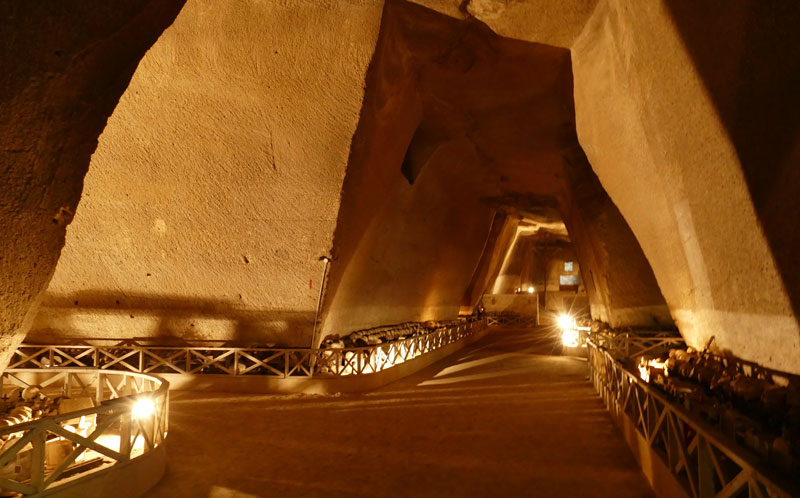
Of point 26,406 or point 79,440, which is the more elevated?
point 79,440

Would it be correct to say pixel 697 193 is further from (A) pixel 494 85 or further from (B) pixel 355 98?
(A) pixel 494 85

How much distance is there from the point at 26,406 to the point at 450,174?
37.6 feet

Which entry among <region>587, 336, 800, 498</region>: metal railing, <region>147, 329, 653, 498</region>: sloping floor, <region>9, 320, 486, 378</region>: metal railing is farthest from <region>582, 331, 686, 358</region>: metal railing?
<region>9, 320, 486, 378</region>: metal railing

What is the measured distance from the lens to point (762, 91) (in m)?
3.90

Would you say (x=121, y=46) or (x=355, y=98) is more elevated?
(x=355, y=98)

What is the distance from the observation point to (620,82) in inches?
243

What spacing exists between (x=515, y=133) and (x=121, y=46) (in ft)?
35.5

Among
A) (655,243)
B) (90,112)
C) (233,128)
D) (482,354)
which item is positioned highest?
(233,128)

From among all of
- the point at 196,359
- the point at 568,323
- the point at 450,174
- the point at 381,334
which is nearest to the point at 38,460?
the point at 196,359

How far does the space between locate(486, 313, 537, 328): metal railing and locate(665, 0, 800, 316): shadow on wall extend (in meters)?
23.0

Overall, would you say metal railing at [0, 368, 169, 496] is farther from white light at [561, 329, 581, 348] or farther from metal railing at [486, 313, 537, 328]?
metal railing at [486, 313, 537, 328]

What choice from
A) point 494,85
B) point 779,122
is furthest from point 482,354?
point 779,122

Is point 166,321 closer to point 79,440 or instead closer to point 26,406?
point 26,406

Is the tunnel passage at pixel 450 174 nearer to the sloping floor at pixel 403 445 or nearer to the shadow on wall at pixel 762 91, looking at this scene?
the sloping floor at pixel 403 445
